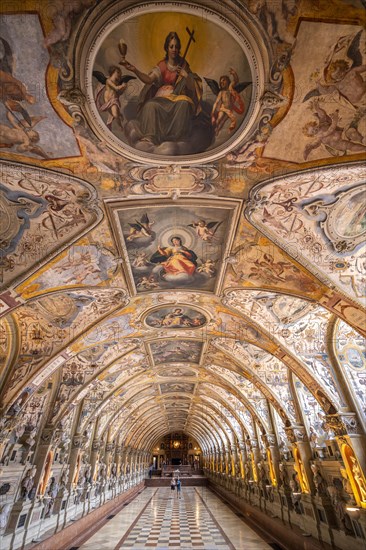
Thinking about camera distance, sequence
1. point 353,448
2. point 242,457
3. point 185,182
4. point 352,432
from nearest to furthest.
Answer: point 185,182
point 353,448
point 352,432
point 242,457

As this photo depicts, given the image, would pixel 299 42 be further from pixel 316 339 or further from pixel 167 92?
pixel 316 339

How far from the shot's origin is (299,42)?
14.5 ft

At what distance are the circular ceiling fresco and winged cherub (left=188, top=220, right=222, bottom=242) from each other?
223 cm

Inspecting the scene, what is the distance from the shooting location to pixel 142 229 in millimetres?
7984

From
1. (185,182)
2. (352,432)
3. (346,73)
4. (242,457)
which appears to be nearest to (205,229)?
(185,182)

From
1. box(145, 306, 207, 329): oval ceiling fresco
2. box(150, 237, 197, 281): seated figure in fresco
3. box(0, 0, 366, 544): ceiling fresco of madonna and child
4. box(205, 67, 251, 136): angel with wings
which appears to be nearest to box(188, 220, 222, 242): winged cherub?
box(0, 0, 366, 544): ceiling fresco of madonna and child

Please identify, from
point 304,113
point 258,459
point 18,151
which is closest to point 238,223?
point 304,113

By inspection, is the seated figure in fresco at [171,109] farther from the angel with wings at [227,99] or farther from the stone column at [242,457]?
the stone column at [242,457]

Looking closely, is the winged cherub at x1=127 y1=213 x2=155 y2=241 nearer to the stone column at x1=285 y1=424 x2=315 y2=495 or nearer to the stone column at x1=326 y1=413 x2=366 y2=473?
the stone column at x1=326 y1=413 x2=366 y2=473

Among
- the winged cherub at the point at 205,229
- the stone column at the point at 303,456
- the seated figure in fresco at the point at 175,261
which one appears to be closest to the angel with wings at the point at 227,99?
the winged cherub at the point at 205,229

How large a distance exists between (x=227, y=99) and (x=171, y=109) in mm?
890

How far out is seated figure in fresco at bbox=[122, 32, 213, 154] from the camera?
470cm

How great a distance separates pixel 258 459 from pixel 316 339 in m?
13.5

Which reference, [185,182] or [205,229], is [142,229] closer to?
[205,229]
